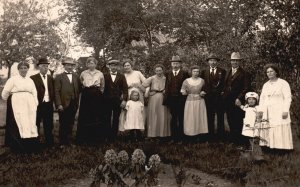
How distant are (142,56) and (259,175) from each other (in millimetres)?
12065

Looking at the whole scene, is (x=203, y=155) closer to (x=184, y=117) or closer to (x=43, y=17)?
(x=184, y=117)

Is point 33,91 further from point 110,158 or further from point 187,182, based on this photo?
point 110,158

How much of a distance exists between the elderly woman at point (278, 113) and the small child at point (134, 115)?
2.84m

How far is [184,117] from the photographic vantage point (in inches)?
386

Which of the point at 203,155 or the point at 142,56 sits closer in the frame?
the point at 203,155

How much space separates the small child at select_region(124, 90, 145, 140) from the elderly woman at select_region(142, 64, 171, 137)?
25 centimetres

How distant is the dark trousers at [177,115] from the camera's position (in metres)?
9.84

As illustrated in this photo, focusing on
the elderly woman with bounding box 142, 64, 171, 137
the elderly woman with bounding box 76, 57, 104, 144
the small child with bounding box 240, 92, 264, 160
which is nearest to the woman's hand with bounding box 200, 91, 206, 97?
the elderly woman with bounding box 142, 64, 171, 137

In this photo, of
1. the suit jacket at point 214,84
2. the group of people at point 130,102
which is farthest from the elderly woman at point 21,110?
the suit jacket at point 214,84

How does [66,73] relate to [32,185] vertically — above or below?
above

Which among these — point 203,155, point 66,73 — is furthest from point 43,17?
point 203,155

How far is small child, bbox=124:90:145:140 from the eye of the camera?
9.83 metres

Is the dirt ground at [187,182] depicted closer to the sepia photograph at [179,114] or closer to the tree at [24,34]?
the sepia photograph at [179,114]

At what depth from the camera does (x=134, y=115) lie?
9.82 metres
